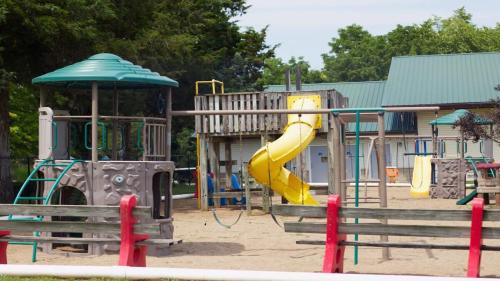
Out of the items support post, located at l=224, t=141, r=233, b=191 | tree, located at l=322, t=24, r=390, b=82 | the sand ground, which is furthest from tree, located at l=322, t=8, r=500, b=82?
the sand ground

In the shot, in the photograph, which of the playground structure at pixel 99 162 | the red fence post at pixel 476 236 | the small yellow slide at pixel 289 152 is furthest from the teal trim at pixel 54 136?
the red fence post at pixel 476 236

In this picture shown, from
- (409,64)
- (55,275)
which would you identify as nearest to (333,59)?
(409,64)

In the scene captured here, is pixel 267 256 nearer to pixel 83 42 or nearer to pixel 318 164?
pixel 83 42

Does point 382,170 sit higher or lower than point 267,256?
higher

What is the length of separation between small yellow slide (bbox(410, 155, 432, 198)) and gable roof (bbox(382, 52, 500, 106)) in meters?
9.95

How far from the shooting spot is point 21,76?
23.6 meters

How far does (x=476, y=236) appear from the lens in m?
9.46

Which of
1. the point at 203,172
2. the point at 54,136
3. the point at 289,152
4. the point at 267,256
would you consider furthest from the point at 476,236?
the point at 203,172

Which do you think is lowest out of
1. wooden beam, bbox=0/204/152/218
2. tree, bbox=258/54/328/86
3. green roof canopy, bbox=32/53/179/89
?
wooden beam, bbox=0/204/152/218

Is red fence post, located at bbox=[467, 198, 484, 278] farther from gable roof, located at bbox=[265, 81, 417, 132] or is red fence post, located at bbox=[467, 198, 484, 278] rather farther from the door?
the door

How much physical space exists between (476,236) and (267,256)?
4430mm

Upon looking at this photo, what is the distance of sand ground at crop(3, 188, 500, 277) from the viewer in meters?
11.7

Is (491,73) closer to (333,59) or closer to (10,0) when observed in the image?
(10,0)

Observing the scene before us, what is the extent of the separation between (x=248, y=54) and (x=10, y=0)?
2205 cm
